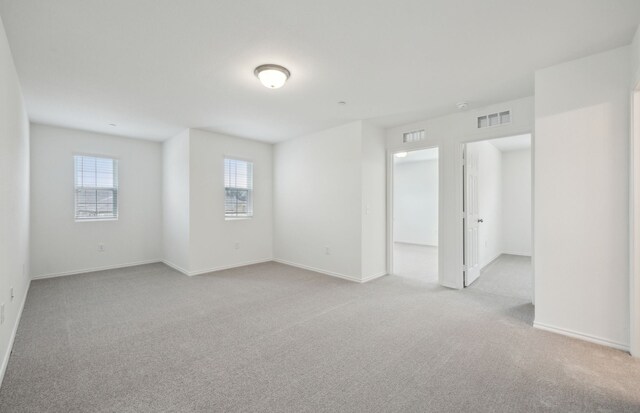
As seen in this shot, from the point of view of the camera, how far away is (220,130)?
5281mm

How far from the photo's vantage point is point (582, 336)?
267 centimetres

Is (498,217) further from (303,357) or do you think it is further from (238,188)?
(303,357)

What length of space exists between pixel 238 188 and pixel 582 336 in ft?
18.0

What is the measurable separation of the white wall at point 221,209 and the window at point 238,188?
11 cm

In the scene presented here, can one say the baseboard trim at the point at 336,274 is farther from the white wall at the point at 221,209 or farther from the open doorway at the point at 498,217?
the open doorway at the point at 498,217

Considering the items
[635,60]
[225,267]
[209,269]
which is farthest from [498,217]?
[209,269]

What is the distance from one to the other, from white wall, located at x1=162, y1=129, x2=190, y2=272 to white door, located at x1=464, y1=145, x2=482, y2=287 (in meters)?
4.59

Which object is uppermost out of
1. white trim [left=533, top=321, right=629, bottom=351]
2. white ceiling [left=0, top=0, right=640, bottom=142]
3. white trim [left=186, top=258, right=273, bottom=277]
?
white ceiling [left=0, top=0, right=640, bottom=142]

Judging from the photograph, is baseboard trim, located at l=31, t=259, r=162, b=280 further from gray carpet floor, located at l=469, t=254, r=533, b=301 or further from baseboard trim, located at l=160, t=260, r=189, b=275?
gray carpet floor, located at l=469, t=254, r=533, b=301

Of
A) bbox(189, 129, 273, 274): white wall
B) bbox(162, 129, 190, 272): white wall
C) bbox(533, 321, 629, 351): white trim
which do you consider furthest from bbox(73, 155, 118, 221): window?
bbox(533, 321, 629, 351): white trim

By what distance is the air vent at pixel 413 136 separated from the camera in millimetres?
4664

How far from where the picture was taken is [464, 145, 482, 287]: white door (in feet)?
14.0

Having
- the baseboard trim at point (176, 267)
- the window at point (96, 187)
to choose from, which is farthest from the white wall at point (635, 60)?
the window at point (96, 187)

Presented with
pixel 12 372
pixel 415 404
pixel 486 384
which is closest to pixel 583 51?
pixel 486 384
